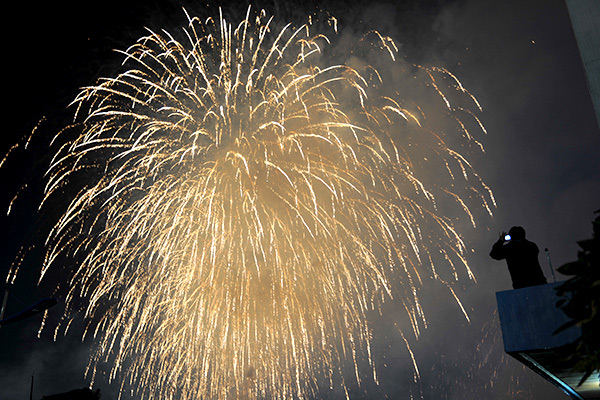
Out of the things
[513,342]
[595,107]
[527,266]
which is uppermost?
[595,107]

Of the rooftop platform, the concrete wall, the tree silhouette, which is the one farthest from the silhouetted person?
the tree silhouette

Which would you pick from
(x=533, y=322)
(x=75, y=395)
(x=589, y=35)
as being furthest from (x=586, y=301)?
(x=75, y=395)

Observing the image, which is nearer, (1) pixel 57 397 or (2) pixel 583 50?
(2) pixel 583 50

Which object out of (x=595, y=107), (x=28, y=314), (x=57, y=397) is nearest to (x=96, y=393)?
(x=57, y=397)

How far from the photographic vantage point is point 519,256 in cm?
807

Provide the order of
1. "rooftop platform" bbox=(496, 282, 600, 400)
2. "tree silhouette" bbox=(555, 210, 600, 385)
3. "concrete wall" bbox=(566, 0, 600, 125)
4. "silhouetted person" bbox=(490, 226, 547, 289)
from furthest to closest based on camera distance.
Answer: "silhouetted person" bbox=(490, 226, 547, 289)
"rooftop platform" bbox=(496, 282, 600, 400)
"concrete wall" bbox=(566, 0, 600, 125)
"tree silhouette" bbox=(555, 210, 600, 385)

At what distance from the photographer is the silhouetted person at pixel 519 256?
25.6 feet

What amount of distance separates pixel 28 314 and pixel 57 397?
2.87 m

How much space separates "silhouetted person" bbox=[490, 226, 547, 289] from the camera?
7797mm

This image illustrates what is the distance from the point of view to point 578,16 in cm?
642

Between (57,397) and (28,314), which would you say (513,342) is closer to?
(57,397)

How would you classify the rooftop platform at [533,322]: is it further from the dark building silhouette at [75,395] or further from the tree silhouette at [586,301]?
the dark building silhouette at [75,395]

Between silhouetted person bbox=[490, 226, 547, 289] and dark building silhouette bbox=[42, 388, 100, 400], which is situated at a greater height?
silhouetted person bbox=[490, 226, 547, 289]

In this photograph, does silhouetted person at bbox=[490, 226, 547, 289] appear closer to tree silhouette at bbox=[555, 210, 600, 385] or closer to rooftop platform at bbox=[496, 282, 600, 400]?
rooftop platform at bbox=[496, 282, 600, 400]
